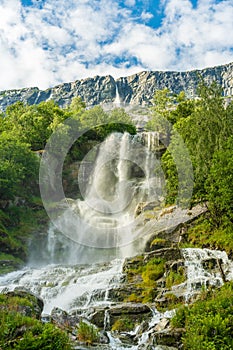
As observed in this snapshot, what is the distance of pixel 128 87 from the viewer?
141 metres

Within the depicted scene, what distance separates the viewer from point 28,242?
30.2 metres

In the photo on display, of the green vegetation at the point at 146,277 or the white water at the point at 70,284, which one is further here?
the white water at the point at 70,284

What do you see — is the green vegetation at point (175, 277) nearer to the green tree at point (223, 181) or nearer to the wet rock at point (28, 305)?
the green tree at point (223, 181)

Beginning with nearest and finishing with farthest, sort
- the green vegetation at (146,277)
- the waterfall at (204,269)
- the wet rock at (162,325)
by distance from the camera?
1. the wet rock at (162,325)
2. the waterfall at (204,269)
3. the green vegetation at (146,277)

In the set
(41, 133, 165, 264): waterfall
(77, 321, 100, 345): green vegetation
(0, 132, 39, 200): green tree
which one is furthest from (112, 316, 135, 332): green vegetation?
(0, 132, 39, 200): green tree

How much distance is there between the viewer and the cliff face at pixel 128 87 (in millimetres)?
131750

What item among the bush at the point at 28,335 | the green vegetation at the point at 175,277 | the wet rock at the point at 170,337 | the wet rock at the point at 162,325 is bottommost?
the bush at the point at 28,335

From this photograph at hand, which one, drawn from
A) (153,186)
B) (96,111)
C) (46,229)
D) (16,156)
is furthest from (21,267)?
(96,111)

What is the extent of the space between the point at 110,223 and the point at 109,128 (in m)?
19.4

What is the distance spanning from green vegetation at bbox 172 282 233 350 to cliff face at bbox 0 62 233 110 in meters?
120

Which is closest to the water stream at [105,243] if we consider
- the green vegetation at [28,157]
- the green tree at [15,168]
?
the green vegetation at [28,157]

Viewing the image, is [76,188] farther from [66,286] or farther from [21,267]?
[66,286]

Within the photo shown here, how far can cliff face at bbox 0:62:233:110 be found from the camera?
13175cm

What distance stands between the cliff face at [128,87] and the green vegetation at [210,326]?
120320mm
